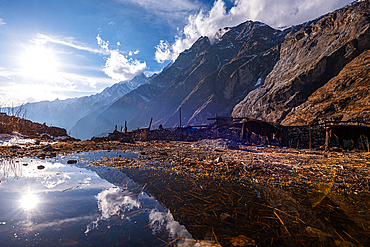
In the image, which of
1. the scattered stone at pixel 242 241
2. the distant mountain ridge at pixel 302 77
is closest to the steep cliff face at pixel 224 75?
the distant mountain ridge at pixel 302 77

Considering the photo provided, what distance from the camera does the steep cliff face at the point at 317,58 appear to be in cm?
4369

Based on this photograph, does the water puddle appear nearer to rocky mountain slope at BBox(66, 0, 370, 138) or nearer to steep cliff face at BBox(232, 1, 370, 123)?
rocky mountain slope at BBox(66, 0, 370, 138)

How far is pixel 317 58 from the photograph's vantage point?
50.9 m

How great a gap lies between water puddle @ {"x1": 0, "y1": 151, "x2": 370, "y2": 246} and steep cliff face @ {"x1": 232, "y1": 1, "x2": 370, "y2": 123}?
165 feet

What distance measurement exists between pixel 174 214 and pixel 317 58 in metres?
69.0

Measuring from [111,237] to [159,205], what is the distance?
1.28m

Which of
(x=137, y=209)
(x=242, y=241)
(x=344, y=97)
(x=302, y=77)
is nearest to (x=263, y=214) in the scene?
(x=242, y=241)

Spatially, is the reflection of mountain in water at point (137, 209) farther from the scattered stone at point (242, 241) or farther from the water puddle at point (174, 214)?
the scattered stone at point (242, 241)

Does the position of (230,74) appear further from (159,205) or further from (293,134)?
(159,205)

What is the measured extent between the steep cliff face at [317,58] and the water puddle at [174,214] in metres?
50.3

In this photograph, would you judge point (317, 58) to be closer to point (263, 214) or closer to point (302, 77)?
point (302, 77)

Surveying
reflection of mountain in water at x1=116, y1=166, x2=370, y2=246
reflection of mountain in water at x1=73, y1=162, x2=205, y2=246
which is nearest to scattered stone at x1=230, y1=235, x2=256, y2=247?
reflection of mountain in water at x1=116, y1=166, x2=370, y2=246

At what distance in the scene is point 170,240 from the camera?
8.11 ft

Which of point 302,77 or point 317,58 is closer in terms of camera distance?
point 302,77
